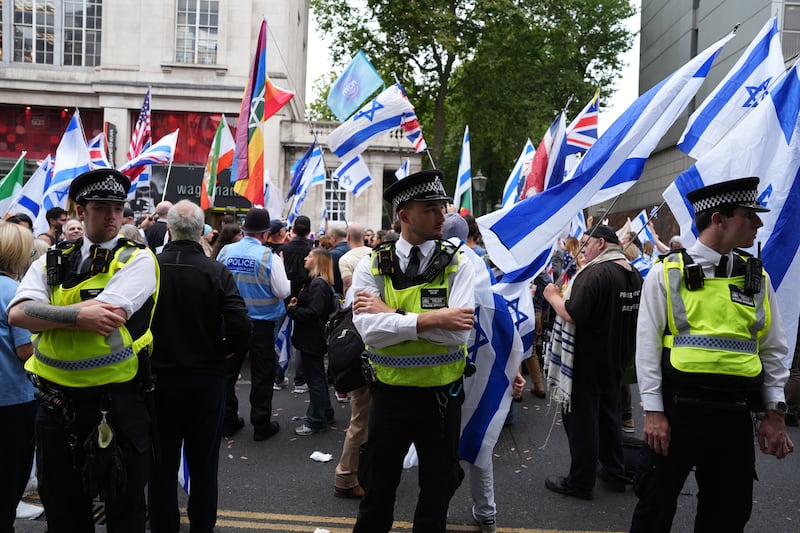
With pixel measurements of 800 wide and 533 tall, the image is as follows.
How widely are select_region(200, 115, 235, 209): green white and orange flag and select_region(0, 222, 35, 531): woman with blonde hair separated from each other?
23.0 ft

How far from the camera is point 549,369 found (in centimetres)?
525

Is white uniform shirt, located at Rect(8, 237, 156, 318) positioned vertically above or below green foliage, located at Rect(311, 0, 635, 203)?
below

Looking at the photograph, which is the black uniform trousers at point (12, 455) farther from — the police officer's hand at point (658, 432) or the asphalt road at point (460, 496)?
the police officer's hand at point (658, 432)

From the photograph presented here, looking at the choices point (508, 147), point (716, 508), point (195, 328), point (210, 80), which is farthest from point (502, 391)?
point (508, 147)

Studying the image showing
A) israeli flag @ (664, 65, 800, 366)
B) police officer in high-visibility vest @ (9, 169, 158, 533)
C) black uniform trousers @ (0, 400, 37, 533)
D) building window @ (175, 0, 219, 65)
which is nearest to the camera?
police officer in high-visibility vest @ (9, 169, 158, 533)

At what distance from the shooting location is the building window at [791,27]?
67.3 ft

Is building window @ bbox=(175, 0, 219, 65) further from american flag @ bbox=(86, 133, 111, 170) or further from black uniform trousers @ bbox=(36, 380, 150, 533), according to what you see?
black uniform trousers @ bbox=(36, 380, 150, 533)

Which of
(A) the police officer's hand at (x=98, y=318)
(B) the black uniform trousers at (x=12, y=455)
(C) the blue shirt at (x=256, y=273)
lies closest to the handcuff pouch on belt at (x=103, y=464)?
(A) the police officer's hand at (x=98, y=318)

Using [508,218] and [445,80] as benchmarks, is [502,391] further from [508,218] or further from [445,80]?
[445,80]

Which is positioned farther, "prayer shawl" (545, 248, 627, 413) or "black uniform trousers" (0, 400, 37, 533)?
"prayer shawl" (545, 248, 627, 413)

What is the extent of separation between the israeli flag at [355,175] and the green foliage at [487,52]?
16.2 meters

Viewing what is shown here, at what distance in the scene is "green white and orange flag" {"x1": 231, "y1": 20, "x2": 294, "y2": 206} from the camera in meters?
9.02

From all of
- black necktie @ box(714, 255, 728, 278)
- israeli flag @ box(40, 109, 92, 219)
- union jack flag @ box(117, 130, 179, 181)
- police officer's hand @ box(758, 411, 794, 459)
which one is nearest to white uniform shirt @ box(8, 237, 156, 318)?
black necktie @ box(714, 255, 728, 278)

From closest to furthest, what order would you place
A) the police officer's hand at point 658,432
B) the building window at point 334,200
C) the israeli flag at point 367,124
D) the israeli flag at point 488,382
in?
the police officer's hand at point 658,432, the israeli flag at point 488,382, the israeli flag at point 367,124, the building window at point 334,200
